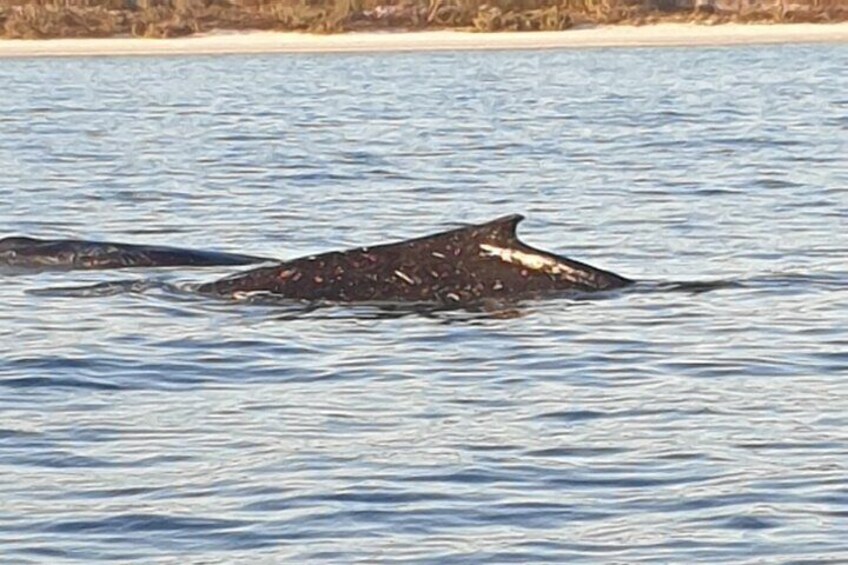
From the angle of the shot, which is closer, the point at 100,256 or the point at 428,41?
the point at 100,256

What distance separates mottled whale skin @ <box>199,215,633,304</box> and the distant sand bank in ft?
137

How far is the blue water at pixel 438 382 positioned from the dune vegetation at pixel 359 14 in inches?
1182

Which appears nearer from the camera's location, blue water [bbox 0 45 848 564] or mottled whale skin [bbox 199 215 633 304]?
blue water [bbox 0 45 848 564]

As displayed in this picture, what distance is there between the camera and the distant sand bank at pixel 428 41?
2291 inches

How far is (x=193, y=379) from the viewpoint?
1372 cm

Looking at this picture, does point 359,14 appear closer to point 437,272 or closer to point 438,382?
point 437,272

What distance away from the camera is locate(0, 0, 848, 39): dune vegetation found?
59.7m

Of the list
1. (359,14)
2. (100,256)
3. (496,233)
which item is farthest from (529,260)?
(359,14)

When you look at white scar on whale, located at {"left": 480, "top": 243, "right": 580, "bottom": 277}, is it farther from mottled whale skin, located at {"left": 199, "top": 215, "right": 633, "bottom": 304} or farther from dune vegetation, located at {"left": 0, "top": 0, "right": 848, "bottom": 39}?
dune vegetation, located at {"left": 0, "top": 0, "right": 848, "bottom": 39}

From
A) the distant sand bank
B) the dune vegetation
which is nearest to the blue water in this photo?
the distant sand bank

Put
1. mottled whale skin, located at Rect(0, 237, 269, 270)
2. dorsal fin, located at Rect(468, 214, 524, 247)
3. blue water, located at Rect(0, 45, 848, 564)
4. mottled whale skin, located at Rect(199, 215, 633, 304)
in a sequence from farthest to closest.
Result: 1. mottled whale skin, located at Rect(0, 237, 269, 270)
2. mottled whale skin, located at Rect(199, 215, 633, 304)
3. dorsal fin, located at Rect(468, 214, 524, 247)
4. blue water, located at Rect(0, 45, 848, 564)

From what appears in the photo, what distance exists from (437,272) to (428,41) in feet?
142

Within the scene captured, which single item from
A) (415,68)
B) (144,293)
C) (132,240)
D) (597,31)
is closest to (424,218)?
(132,240)

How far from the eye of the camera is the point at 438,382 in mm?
13422
